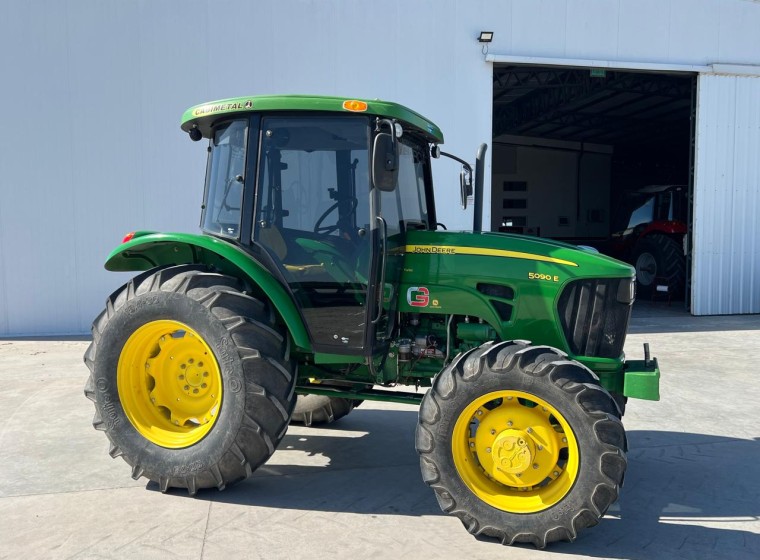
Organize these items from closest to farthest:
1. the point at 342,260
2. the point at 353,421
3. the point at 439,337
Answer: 1. the point at 342,260
2. the point at 439,337
3. the point at 353,421

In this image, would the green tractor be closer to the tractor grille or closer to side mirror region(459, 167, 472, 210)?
the tractor grille

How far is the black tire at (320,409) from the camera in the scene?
5.06 meters

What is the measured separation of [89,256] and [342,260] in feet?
22.5

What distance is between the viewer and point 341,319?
3760 millimetres

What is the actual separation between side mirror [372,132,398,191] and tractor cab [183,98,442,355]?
5.5 inches

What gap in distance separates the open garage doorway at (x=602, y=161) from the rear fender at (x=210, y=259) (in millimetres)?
8234

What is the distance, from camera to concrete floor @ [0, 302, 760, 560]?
3225mm

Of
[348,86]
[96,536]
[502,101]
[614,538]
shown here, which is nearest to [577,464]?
[614,538]

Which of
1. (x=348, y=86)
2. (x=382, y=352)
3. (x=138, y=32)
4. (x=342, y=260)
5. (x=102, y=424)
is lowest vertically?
(x=102, y=424)

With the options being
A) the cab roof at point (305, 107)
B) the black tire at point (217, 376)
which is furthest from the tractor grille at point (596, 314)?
the black tire at point (217, 376)

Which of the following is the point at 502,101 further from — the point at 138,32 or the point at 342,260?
the point at 342,260

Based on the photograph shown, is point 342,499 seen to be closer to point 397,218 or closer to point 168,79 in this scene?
point 397,218

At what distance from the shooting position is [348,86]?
32.5 ft

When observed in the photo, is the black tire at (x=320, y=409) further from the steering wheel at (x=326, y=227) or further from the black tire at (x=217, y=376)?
the steering wheel at (x=326, y=227)
